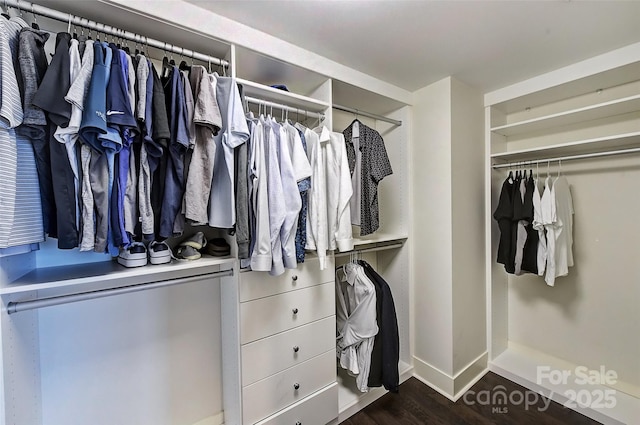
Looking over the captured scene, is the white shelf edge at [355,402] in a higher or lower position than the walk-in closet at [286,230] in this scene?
lower

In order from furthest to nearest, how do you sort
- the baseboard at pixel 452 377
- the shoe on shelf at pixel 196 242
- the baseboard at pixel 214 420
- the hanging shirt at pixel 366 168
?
1. the baseboard at pixel 452 377
2. the hanging shirt at pixel 366 168
3. the baseboard at pixel 214 420
4. the shoe on shelf at pixel 196 242

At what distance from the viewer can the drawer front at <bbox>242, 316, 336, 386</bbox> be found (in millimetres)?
1315

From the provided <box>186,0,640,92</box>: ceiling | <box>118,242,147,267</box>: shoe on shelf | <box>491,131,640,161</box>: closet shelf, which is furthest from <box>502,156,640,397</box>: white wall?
<box>118,242,147,267</box>: shoe on shelf

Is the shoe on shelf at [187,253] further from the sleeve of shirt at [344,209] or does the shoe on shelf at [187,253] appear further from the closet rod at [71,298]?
the sleeve of shirt at [344,209]

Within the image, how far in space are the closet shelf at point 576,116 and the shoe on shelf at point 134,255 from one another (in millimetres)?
2577

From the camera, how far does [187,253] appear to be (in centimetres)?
127

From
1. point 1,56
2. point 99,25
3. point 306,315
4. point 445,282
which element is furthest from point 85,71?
point 445,282

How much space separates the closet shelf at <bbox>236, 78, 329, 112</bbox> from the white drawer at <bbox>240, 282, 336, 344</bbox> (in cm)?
112

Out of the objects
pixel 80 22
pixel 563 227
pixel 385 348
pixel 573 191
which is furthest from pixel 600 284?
pixel 80 22

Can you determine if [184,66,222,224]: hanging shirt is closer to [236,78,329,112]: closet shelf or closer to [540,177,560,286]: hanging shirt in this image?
[236,78,329,112]: closet shelf

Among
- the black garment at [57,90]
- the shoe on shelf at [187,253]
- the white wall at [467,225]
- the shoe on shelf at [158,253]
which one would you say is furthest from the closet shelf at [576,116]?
the black garment at [57,90]

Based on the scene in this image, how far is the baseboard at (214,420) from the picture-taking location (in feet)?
5.02

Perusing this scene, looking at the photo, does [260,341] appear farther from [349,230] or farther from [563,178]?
[563,178]

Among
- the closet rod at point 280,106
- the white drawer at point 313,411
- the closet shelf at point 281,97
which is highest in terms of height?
the closet shelf at point 281,97
